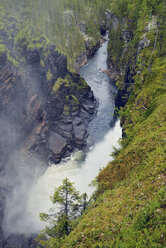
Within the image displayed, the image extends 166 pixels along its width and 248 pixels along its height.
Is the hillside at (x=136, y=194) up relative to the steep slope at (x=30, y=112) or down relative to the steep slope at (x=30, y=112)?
down

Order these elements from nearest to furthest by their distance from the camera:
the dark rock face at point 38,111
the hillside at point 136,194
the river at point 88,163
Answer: the hillside at point 136,194
the river at point 88,163
the dark rock face at point 38,111

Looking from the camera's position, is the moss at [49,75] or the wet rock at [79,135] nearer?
the wet rock at [79,135]

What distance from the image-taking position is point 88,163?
4631 centimetres

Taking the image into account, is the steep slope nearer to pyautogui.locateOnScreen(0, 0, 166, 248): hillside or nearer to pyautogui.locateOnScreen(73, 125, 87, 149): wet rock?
pyautogui.locateOnScreen(73, 125, 87, 149): wet rock

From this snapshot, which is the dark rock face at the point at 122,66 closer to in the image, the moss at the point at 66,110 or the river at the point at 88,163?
the river at the point at 88,163

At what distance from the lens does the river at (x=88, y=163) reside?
38719 mm

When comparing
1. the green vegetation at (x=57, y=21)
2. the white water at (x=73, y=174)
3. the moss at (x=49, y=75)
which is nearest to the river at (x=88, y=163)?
the white water at (x=73, y=174)

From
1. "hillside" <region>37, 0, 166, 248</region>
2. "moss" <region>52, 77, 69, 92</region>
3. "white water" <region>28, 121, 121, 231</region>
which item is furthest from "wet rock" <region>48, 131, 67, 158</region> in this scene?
"hillside" <region>37, 0, 166, 248</region>

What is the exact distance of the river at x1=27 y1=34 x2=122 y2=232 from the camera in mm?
38719

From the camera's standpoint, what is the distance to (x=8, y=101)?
43.5 m

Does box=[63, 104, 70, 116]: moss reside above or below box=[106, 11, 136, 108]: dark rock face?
below

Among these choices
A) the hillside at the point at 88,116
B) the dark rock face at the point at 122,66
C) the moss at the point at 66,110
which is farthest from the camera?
the moss at the point at 66,110

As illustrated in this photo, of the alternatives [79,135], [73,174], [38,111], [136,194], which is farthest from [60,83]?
[136,194]

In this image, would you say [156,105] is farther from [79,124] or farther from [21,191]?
[79,124]
